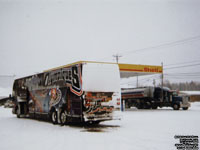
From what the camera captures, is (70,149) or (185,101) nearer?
(70,149)

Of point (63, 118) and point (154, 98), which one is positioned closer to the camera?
point (63, 118)

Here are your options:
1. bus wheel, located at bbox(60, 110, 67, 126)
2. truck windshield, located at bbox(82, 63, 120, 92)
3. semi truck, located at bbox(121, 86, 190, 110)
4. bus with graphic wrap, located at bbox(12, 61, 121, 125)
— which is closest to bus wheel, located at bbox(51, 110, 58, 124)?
bus with graphic wrap, located at bbox(12, 61, 121, 125)

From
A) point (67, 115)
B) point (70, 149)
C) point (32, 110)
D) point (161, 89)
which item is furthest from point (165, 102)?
point (70, 149)

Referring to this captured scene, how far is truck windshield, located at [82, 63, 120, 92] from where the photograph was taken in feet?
41.3

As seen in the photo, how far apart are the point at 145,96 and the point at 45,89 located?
18.2 m

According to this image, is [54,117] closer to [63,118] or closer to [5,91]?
[63,118]

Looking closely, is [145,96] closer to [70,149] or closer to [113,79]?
[113,79]

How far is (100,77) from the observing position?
1302 cm

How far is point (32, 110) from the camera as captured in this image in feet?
59.8

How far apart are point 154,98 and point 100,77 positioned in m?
19.9

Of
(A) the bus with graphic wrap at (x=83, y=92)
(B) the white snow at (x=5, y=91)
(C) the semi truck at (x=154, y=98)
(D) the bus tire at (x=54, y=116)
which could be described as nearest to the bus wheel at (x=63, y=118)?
(A) the bus with graphic wrap at (x=83, y=92)

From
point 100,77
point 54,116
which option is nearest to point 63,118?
point 54,116

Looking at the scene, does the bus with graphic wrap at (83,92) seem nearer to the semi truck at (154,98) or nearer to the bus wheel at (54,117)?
the bus wheel at (54,117)

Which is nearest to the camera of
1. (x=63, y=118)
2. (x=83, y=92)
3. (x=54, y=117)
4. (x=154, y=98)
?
(x=83, y=92)
